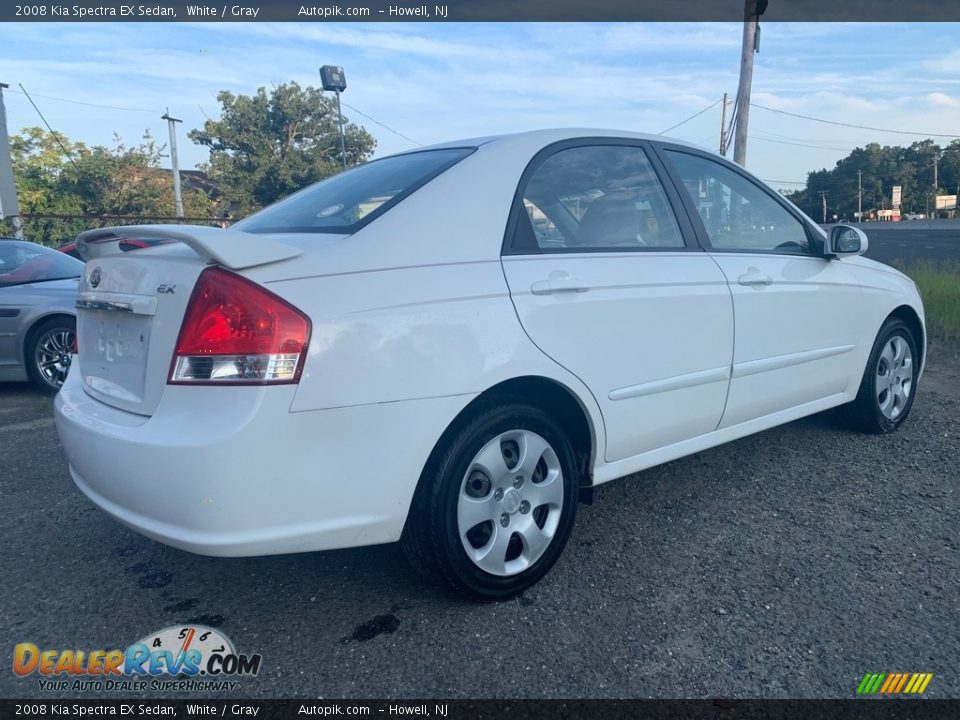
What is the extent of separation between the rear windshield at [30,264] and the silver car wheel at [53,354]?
0.57 metres

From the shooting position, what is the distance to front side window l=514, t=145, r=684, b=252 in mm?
2789

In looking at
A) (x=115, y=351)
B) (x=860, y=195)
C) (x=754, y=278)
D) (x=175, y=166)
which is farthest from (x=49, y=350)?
(x=860, y=195)

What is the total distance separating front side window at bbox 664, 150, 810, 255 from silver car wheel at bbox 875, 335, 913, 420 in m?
1.03

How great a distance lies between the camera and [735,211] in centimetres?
363

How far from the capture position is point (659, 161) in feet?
10.9

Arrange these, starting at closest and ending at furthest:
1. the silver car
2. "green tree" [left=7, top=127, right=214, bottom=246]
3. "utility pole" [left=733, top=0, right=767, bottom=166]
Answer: the silver car < "utility pole" [left=733, top=0, right=767, bottom=166] < "green tree" [left=7, top=127, right=214, bottom=246]

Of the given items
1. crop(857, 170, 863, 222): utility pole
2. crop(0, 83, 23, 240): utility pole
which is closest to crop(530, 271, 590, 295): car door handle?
crop(0, 83, 23, 240): utility pole

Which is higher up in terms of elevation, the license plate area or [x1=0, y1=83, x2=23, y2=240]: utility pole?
[x1=0, y1=83, x2=23, y2=240]: utility pole

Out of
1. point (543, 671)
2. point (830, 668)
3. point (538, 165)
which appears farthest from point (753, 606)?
point (538, 165)

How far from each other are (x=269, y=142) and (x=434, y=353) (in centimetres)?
3681

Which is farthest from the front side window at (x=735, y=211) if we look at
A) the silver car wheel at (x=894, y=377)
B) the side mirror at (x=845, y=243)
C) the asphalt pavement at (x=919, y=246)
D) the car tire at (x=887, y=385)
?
the asphalt pavement at (x=919, y=246)

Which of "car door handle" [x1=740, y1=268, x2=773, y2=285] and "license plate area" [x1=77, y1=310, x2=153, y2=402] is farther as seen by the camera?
"car door handle" [x1=740, y1=268, x2=773, y2=285]

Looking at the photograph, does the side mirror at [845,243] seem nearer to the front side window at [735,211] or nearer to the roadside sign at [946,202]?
the front side window at [735,211]
